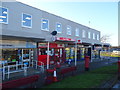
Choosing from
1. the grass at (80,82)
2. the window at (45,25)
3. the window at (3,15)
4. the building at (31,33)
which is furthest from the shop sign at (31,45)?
the grass at (80,82)

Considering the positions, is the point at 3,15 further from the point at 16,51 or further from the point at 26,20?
the point at 16,51

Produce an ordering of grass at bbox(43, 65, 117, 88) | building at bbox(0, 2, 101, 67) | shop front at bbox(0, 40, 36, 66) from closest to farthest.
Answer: grass at bbox(43, 65, 117, 88) → building at bbox(0, 2, 101, 67) → shop front at bbox(0, 40, 36, 66)

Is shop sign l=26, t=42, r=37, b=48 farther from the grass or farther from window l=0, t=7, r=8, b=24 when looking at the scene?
the grass

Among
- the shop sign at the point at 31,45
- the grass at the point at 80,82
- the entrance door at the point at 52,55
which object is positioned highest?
the shop sign at the point at 31,45

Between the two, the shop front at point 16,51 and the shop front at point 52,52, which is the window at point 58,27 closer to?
the shop front at point 52,52

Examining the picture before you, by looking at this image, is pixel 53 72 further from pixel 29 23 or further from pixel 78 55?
pixel 78 55

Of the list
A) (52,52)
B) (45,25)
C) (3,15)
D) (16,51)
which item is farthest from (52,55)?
(3,15)

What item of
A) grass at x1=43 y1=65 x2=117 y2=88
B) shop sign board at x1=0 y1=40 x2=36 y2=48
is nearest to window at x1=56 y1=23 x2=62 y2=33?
shop sign board at x1=0 y1=40 x2=36 y2=48

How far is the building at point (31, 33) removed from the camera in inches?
471

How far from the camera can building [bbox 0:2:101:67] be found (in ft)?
39.3

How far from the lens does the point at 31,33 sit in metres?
12.2

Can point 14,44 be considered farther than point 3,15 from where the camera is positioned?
Yes

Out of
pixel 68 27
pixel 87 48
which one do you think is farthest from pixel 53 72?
pixel 87 48

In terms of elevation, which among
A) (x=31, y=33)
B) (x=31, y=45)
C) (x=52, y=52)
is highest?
(x=31, y=33)
